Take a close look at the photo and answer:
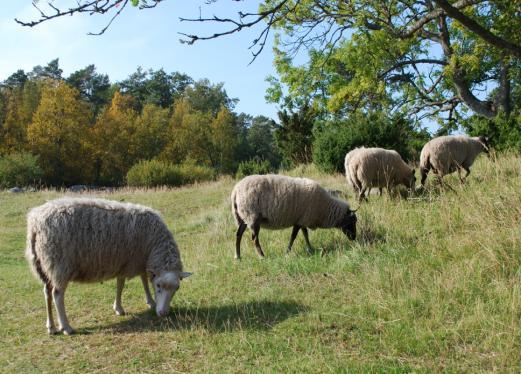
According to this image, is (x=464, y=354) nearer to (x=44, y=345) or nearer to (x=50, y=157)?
(x=44, y=345)

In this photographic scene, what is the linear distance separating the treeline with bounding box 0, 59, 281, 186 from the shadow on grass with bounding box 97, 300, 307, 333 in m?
22.5

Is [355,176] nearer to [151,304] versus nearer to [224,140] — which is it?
[151,304]

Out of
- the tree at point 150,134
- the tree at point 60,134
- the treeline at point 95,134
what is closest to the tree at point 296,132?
the treeline at point 95,134

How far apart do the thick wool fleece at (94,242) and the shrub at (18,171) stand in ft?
87.3


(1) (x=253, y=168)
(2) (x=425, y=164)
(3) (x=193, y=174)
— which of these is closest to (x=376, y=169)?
(2) (x=425, y=164)

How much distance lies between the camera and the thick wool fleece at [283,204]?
8.17 meters

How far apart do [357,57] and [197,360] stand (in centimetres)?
1406

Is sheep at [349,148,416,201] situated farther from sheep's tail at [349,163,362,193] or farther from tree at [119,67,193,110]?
tree at [119,67,193,110]

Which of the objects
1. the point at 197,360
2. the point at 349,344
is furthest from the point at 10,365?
the point at 349,344

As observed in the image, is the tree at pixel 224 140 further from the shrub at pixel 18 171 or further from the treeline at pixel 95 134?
the shrub at pixel 18 171

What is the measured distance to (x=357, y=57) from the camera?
16.6m

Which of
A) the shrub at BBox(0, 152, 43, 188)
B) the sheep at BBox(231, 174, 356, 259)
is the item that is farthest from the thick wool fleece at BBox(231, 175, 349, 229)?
the shrub at BBox(0, 152, 43, 188)

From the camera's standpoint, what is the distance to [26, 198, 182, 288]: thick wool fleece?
5.57 metres

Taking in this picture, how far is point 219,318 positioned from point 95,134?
43.1 metres
